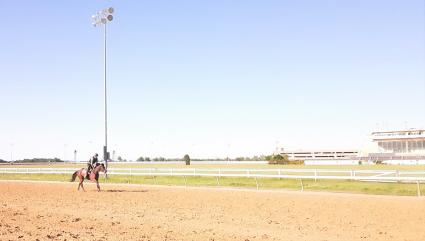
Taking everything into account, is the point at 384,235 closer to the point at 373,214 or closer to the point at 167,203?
the point at 373,214

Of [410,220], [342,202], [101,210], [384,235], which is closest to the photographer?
[384,235]

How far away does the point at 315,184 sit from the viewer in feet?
95.8

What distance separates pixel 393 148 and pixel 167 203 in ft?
293

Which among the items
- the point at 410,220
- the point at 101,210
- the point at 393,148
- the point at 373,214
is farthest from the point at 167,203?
the point at 393,148

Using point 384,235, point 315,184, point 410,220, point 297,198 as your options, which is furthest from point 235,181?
point 384,235

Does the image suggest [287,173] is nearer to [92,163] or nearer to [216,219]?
[92,163]

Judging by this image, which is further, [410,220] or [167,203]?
[167,203]

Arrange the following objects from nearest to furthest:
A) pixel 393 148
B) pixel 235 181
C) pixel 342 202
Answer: pixel 342 202
pixel 235 181
pixel 393 148

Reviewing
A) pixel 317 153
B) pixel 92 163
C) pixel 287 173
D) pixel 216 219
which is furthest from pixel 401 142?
pixel 216 219

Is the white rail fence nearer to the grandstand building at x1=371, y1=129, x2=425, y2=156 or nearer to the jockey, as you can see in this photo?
the jockey

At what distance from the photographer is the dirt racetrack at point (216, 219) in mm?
11648

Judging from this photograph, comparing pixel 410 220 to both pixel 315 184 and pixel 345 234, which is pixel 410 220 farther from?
pixel 315 184

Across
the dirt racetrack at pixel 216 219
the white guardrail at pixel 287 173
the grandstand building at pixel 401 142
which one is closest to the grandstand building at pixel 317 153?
the grandstand building at pixel 401 142

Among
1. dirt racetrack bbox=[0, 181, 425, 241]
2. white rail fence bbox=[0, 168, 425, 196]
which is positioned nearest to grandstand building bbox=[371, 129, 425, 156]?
white rail fence bbox=[0, 168, 425, 196]
